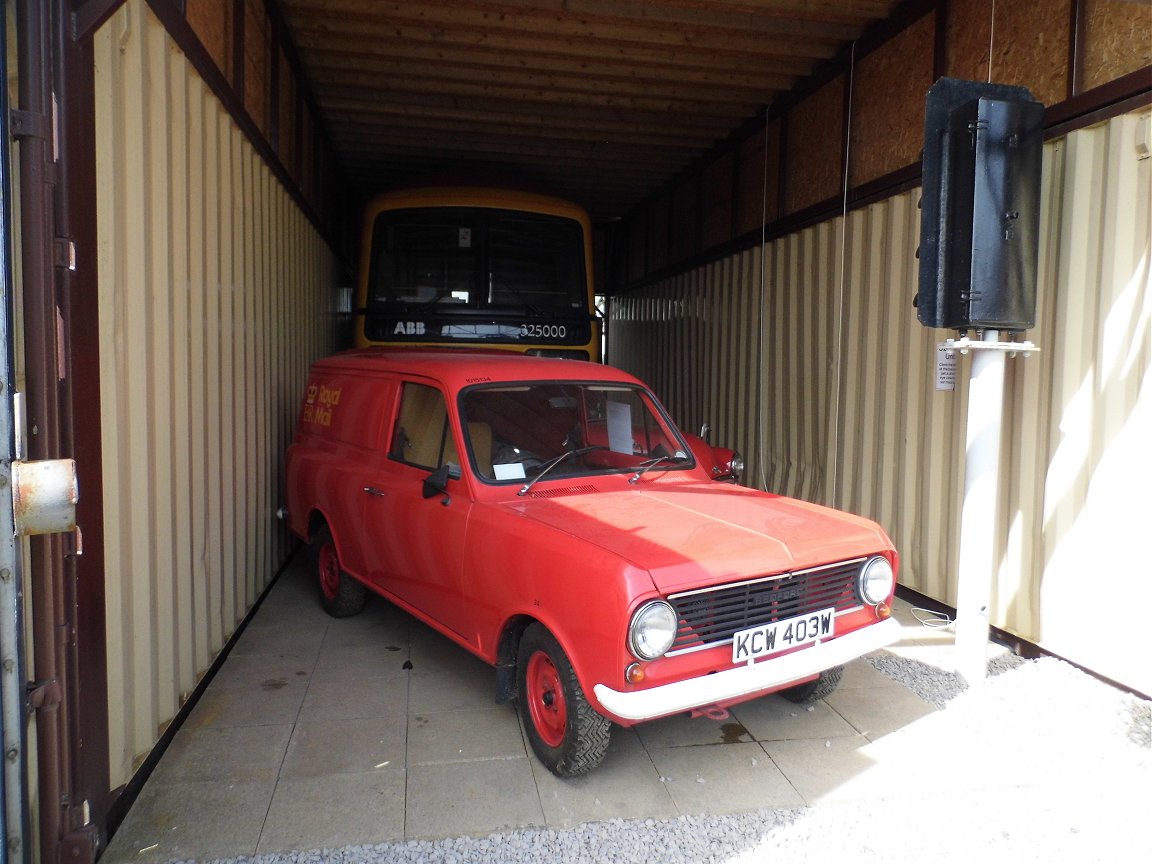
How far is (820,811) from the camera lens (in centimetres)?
294

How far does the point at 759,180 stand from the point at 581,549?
5.78m

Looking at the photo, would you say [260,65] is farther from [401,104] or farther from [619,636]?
[619,636]

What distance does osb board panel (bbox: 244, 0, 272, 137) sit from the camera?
15.5 feet

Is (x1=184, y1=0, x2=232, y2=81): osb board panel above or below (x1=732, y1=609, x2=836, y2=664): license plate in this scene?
above

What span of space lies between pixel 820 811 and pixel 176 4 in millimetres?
4296

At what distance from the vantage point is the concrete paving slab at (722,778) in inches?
118

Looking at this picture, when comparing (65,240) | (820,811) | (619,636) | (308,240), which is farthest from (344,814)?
(308,240)

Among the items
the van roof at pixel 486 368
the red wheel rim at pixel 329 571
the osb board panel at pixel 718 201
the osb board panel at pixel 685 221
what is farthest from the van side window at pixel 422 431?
the osb board panel at pixel 685 221

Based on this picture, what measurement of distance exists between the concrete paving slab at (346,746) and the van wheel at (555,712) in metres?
0.61

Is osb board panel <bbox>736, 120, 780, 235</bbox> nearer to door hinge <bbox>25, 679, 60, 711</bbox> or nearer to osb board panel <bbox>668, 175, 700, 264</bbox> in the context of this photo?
osb board panel <bbox>668, 175, 700, 264</bbox>

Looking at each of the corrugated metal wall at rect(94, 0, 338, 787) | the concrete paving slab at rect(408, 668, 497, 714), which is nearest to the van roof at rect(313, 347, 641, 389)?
the corrugated metal wall at rect(94, 0, 338, 787)

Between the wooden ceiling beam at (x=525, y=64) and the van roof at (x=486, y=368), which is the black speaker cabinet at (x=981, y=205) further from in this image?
the wooden ceiling beam at (x=525, y=64)

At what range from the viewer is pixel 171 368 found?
3389 millimetres

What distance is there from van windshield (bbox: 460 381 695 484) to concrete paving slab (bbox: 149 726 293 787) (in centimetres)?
151
